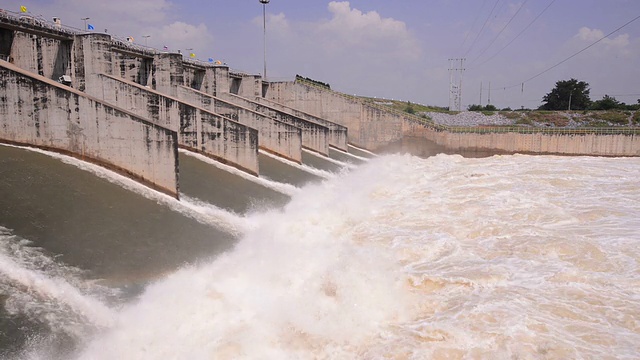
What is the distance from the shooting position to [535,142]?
25.3 m

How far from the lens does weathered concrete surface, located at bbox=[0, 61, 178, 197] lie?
891 cm

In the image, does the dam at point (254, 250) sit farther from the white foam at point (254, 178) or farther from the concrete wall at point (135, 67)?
the concrete wall at point (135, 67)

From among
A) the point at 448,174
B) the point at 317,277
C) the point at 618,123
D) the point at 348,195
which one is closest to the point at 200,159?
the point at 348,195

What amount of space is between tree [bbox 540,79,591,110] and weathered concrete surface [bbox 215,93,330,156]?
3828cm

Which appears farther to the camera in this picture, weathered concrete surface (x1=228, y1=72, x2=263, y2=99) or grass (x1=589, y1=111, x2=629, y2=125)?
grass (x1=589, y1=111, x2=629, y2=125)

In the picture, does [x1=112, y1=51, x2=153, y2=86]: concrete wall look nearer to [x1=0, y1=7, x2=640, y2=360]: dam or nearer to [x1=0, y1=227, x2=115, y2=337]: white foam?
[x1=0, y1=7, x2=640, y2=360]: dam

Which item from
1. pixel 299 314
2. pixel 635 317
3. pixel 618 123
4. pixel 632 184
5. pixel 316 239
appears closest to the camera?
pixel 635 317

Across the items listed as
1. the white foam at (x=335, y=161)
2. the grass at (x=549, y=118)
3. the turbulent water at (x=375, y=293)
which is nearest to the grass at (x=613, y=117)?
the grass at (x=549, y=118)

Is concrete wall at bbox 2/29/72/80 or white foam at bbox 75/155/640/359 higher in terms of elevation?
concrete wall at bbox 2/29/72/80

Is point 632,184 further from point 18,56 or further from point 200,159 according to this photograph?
point 18,56

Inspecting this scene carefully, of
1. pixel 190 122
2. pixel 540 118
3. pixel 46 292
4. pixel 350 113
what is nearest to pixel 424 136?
pixel 350 113

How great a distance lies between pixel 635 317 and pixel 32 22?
14517mm

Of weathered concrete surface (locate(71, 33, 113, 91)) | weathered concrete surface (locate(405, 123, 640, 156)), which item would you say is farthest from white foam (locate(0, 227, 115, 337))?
weathered concrete surface (locate(405, 123, 640, 156))

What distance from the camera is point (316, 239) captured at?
9406 mm
